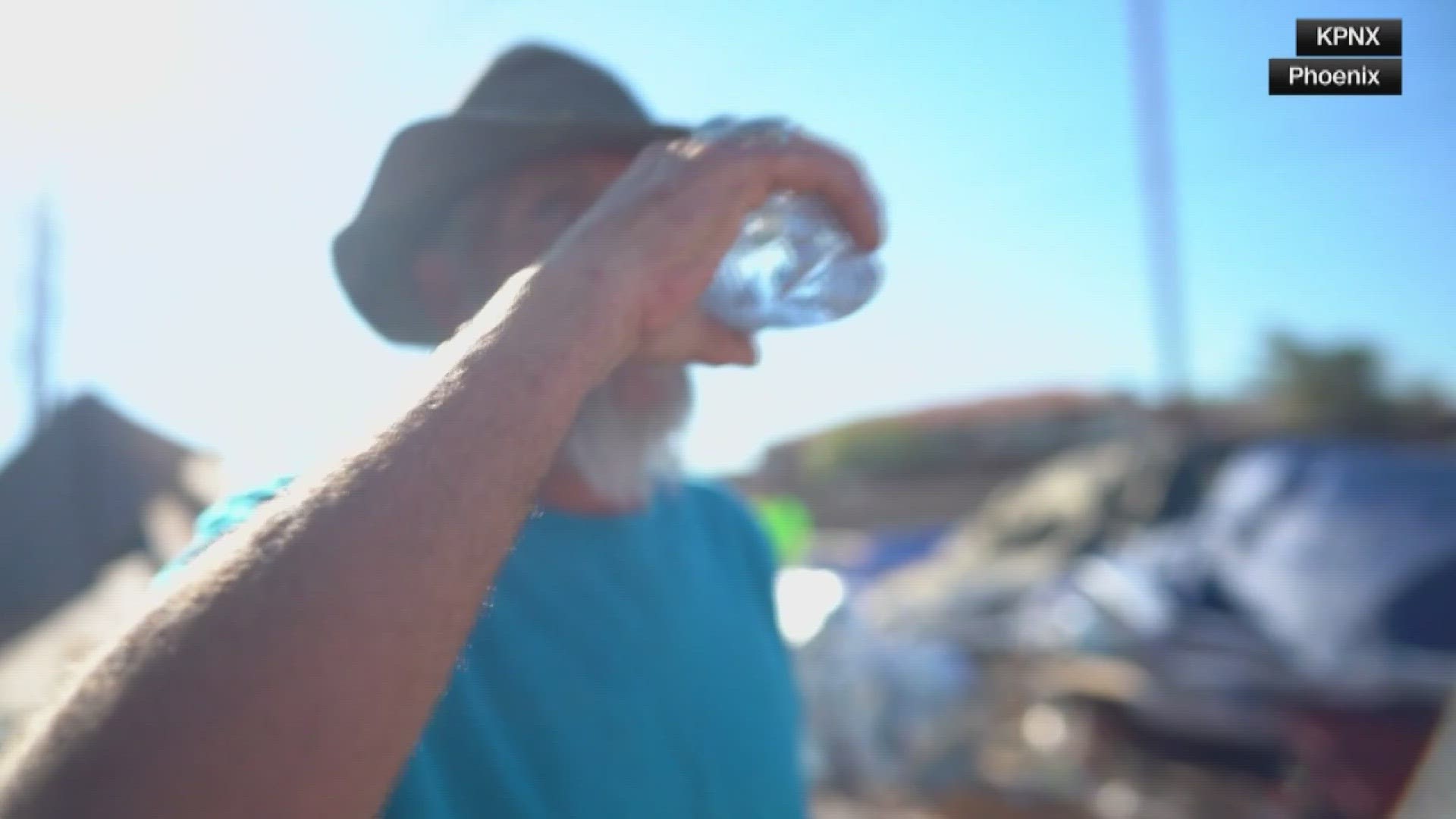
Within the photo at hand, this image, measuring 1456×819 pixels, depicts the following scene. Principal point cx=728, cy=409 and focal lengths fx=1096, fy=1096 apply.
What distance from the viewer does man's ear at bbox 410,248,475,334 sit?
5.36ft

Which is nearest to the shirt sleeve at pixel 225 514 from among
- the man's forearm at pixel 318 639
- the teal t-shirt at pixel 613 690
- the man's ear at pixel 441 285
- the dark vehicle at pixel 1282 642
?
the teal t-shirt at pixel 613 690

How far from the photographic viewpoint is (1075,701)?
4.91 m

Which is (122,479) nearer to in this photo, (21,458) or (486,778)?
(21,458)

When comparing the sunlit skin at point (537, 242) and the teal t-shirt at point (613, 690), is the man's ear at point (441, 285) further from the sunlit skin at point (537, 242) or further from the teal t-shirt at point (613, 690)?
the teal t-shirt at point (613, 690)

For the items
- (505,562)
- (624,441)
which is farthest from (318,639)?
(624,441)

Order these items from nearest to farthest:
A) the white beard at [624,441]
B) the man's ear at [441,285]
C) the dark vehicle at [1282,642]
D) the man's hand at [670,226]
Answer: the man's hand at [670,226] < the white beard at [624,441] < the man's ear at [441,285] < the dark vehicle at [1282,642]

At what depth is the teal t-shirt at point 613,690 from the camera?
1.19 metres

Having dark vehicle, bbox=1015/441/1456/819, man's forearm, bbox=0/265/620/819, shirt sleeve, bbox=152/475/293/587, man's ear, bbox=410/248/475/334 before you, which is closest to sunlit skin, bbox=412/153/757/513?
man's ear, bbox=410/248/475/334

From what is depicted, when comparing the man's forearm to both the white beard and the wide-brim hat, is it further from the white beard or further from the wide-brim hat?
the wide-brim hat

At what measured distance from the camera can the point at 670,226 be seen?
97cm

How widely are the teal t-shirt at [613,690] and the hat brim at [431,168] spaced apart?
18.5 inches

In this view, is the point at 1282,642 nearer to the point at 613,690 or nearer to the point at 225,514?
the point at 613,690

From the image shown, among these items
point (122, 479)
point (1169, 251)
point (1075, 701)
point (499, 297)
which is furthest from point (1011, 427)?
point (499, 297)

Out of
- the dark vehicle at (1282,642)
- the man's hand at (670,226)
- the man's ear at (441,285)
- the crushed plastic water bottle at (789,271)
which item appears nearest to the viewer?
the man's hand at (670,226)
